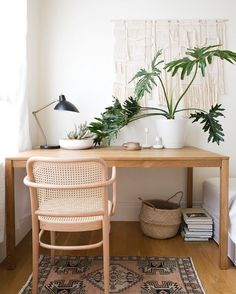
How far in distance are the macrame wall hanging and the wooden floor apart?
48.9 inches

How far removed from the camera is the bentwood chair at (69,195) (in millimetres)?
1235

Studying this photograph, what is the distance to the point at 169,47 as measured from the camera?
244 cm

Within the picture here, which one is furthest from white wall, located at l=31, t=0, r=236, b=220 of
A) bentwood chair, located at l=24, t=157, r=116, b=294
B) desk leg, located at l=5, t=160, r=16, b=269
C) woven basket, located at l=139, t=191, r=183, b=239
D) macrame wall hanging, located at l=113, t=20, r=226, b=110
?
bentwood chair, located at l=24, t=157, r=116, b=294

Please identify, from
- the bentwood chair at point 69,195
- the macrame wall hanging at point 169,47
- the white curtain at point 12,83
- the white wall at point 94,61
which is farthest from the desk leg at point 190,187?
the white curtain at point 12,83

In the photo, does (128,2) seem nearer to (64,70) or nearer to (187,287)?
(64,70)

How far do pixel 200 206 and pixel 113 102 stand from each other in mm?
1321

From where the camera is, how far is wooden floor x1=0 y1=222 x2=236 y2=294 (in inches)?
58.8

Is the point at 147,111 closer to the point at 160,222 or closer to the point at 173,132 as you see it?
the point at 173,132

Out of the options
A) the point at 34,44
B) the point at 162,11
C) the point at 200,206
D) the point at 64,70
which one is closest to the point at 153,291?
the point at 200,206

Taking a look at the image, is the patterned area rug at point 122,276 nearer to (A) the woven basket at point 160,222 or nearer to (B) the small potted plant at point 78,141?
(A) the woven basket at point 160,222

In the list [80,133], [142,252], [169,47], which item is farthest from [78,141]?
[169,47]

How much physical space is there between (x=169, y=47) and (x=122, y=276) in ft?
6.54

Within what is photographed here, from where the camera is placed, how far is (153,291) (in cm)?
143

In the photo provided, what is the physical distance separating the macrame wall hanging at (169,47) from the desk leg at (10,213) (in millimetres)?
1246
